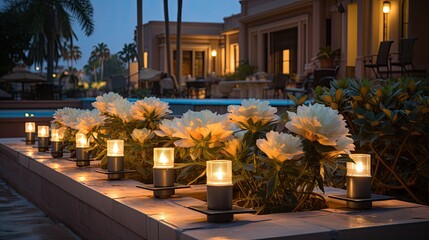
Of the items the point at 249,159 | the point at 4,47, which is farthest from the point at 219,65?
the point at 249,159

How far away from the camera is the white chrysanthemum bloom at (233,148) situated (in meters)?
3.63

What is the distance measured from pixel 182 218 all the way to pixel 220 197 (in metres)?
0.23

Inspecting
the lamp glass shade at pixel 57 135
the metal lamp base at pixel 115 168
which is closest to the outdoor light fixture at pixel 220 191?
the metal lamp base at pixel 115 168

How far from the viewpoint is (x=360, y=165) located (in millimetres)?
3562

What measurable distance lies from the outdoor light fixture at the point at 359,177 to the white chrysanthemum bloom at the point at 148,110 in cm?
203

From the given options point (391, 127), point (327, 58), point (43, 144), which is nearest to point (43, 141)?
point (43, 144)

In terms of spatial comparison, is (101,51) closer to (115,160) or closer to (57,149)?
(57,149)

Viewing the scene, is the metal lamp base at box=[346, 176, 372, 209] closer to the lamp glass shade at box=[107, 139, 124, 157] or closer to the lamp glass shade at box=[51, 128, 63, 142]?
the lamp glass shade at box=[107, 139, 124, 157]

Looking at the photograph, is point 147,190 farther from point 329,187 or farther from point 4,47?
point 4,47

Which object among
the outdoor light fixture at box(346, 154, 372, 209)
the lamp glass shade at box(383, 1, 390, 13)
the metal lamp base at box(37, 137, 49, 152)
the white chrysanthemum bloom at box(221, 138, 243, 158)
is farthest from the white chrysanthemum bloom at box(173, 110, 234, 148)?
the lamp glass shade at box(383, 1, 390, 13)

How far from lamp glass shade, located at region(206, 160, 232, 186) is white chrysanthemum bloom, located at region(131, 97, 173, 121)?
2.11 meters

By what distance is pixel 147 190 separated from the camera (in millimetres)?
4230

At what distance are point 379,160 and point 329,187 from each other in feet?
1.46

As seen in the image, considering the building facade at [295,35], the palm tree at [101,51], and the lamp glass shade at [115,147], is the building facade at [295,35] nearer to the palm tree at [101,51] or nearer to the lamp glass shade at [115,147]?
the lamp glass shade at [115,147]
